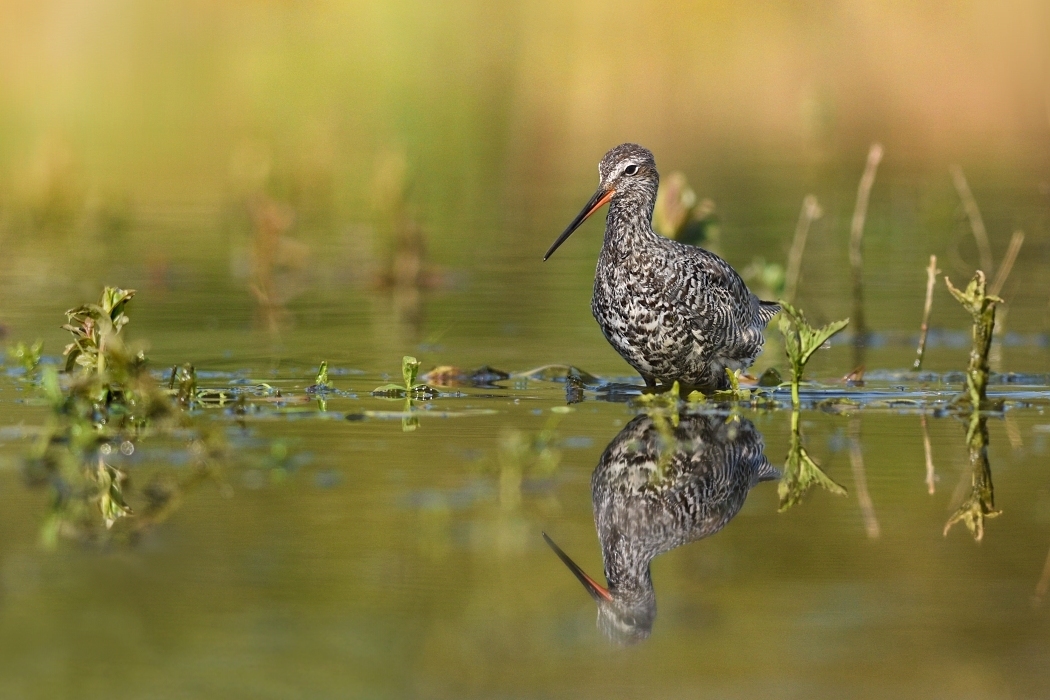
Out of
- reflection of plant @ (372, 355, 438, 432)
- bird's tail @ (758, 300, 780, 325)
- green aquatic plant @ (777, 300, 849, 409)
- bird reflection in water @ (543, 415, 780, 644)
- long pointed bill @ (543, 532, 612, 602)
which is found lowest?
long pointed bill @ (543, 532, 612, 602)

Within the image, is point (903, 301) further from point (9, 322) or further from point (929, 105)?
point (929, 105)

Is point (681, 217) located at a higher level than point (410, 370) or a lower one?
higher

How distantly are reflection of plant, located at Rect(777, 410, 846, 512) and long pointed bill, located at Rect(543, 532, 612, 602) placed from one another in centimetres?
101

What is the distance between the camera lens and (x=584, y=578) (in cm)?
538

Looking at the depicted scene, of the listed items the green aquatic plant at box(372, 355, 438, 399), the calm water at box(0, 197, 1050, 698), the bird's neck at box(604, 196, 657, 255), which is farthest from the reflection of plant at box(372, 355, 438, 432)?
the bird's neck at box(604, 196, 657, 255)

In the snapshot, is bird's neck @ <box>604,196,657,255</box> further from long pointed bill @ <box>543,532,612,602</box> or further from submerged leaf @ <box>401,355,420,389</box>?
long pointed bill @ <box>543,532,612,602</box>

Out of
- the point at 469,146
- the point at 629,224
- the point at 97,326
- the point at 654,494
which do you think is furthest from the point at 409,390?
the point at 469,146

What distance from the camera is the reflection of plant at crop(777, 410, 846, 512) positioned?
6.38m

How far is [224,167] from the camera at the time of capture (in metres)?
22.6

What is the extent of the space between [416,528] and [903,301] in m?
7.72

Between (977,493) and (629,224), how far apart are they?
2.98 metres

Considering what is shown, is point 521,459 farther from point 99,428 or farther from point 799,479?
point 99,428

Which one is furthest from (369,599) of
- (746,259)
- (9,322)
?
(746,259)

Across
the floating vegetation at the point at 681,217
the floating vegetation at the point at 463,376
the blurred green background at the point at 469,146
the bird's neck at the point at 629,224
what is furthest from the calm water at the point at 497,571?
the floating vegetation at the point at 681,217
